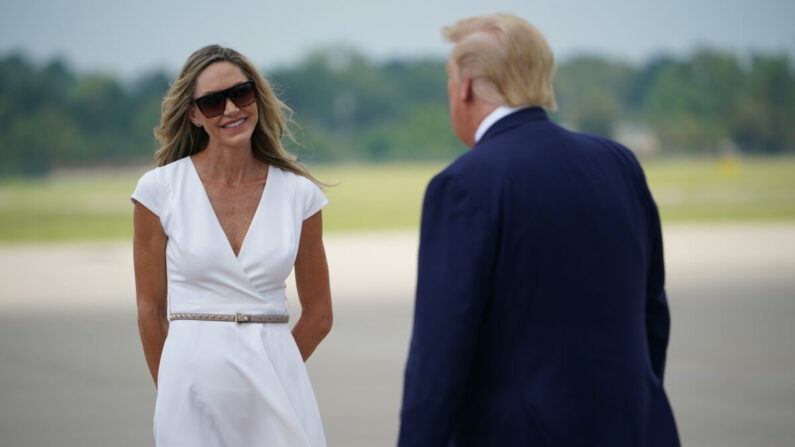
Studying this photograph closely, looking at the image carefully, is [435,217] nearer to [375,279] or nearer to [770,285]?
[770,285]

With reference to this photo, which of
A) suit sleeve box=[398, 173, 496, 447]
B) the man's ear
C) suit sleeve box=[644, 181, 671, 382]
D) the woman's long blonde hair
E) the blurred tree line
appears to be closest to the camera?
suit sleeve box=[398, 173, 496, 447]

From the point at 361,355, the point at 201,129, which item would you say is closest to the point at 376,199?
the point at 361,355

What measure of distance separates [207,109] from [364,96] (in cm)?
10165

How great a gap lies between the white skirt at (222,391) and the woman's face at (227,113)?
0.55m

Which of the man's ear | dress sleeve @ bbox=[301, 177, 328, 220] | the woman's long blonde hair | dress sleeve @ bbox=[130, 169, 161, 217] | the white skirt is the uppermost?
the man's ear

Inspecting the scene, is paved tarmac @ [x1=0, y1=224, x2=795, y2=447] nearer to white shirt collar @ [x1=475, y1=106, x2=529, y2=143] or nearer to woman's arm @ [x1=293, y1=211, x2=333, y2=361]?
woman's arm @ [x1=293, y1=211, x2=333, y2=361]

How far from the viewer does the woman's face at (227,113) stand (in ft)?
11.6

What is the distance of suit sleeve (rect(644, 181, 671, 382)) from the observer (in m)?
2.84

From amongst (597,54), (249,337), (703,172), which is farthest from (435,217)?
(597,54)

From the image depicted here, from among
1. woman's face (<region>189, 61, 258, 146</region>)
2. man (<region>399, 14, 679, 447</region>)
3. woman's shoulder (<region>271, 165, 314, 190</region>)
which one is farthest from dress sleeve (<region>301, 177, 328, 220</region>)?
man (<region>399, 14, 679, 447</region>)

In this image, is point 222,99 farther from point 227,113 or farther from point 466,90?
point 466,90

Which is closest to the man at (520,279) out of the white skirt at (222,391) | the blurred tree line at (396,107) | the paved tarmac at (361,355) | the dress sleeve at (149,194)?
the white skirt at (222,391)

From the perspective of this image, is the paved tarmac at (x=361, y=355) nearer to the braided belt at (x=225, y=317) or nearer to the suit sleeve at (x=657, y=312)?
the braided belt at (x=225, y=317)

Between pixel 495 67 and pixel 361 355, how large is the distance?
29.3 ft
